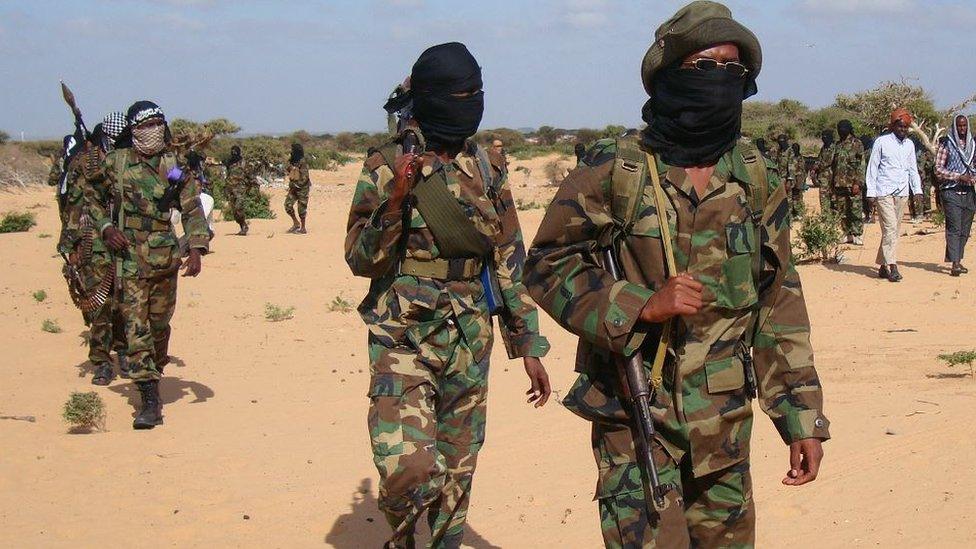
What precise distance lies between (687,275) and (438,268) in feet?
5.44

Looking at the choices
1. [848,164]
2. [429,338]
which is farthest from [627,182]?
[848,164]

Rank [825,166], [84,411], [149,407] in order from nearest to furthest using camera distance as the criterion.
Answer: [84,411], [149,407], [825,166]

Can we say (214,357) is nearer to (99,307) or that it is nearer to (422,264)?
(99,307)

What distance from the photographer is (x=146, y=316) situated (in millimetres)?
7652

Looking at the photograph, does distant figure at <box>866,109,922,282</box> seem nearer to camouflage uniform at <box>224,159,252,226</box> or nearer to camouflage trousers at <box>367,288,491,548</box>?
camouflage trousers at <box>367,288,491,548</box>

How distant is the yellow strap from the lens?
3.00 metres

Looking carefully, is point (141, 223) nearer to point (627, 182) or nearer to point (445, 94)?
point (445, 94)

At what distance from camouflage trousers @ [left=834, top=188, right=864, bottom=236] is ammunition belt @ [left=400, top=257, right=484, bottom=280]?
1269 cm

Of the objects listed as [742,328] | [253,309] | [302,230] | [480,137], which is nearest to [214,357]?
[253,309]

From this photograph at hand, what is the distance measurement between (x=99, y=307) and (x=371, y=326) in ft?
16.5

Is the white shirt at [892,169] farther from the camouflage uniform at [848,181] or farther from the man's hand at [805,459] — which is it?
the man's hand at [805,459]

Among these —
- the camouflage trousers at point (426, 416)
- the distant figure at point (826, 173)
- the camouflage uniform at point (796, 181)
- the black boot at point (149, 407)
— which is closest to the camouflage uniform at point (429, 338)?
the camouflage trousers at point (426, 416)

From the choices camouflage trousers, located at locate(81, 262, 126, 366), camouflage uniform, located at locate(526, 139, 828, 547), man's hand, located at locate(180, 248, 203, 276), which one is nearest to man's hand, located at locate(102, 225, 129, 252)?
man's hand, located at locate(180, 248, 203, 276)

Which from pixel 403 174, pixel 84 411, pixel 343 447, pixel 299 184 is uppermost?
pixel 403 174
